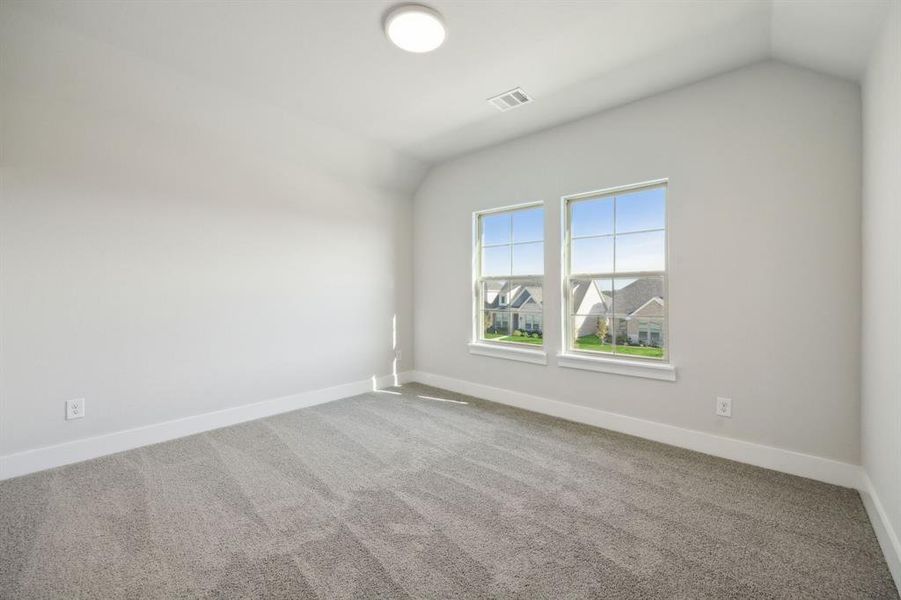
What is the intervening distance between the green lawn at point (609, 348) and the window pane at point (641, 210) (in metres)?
0.99

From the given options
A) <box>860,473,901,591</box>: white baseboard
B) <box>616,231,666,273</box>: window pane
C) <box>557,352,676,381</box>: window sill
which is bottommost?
<box>860,473,901,591</box>: white baseboard

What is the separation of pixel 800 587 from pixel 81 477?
12.7ft

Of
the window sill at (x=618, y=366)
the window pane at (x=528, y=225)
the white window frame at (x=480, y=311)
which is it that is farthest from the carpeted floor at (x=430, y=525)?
the window pane at (x=528, y=225)

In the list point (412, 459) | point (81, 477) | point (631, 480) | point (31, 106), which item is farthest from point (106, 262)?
point (631, 480)

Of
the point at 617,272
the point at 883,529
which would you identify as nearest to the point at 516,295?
the point at 617,272

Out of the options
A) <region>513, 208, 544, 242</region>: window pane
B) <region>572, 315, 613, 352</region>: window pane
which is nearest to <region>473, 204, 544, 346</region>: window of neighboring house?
<region>513, 208, 544, 242</region>: window pane

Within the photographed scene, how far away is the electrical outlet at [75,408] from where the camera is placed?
2.60 metres

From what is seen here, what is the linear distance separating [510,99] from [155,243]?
3097 mm

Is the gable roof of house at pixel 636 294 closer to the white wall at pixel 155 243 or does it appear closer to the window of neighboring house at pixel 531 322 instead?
the window of neighboring house at pixel 531 322

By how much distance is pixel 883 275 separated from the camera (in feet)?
5.89

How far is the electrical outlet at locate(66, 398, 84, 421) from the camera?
8.53 ft

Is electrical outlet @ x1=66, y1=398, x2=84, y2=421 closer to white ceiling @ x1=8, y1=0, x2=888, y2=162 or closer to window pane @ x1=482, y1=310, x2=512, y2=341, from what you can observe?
white ceiling @ x1=8, y1=0, x2=888, y2=162

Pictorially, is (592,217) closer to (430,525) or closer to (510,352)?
(510,352)

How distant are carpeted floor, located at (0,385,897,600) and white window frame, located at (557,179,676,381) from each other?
0.58 m
